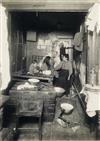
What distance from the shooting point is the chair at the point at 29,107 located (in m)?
6.50

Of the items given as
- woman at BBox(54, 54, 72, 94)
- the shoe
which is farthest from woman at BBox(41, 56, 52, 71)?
the shoe

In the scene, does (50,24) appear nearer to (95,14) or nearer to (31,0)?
(31,0)

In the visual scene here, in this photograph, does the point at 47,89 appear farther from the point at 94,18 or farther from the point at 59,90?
the point at 94,18

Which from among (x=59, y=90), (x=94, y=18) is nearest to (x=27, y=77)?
(x=59, y=90)

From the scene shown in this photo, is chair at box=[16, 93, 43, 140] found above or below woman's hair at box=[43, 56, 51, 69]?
below

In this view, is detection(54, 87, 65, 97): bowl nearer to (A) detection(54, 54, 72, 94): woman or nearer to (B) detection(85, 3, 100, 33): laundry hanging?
(A) detection(54, 54, 72, 94): woman

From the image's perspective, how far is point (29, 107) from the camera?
6844mm

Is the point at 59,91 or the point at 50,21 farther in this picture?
the point at 50,21

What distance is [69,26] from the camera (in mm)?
10844

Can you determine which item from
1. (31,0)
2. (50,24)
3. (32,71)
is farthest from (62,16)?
(31,0)

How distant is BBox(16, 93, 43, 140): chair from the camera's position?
6.50 metres

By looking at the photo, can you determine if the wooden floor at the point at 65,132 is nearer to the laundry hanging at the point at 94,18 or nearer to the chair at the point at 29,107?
the chair at the point at 29,107

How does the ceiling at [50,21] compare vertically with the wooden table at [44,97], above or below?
above

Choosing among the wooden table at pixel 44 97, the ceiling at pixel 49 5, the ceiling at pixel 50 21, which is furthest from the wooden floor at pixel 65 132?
the ceiling at pixel 50 21
